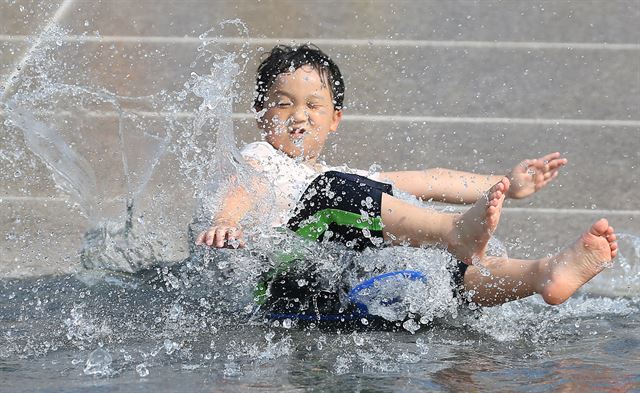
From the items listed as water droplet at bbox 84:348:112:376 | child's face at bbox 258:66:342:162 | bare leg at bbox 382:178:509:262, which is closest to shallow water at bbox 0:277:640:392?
water droplet at bbox 84:348:112:376

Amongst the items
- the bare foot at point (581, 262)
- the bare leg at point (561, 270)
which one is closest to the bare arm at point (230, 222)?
the bare leg at point (561, 270)

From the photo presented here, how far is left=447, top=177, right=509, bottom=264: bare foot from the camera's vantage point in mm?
2527

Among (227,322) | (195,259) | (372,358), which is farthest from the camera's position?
(195,259)

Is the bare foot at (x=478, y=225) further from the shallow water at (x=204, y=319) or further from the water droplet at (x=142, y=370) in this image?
the water droplet at (x=142, y=370)

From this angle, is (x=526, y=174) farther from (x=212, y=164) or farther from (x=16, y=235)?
(x=16, y=235)

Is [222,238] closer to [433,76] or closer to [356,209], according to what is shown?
[356,209]

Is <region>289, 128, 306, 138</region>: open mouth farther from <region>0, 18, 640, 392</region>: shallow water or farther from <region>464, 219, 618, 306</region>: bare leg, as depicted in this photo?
Answer: <region>464, 219, 618, 306</region>: bare leg

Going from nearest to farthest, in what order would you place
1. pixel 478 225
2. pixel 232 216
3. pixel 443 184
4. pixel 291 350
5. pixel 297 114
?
pixel 291 350 < pixel 478 225 < pixel 232 216 < pixel 297 114 < pixel 443 184

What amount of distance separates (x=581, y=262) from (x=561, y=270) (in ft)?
0.17

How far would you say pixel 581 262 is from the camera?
264cm

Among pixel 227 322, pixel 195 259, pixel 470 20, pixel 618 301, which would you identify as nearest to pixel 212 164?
pixel 195 259

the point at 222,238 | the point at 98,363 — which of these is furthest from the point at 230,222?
the point at 98,363

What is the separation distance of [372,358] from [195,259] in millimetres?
812

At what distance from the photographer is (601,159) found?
13.9 ft
